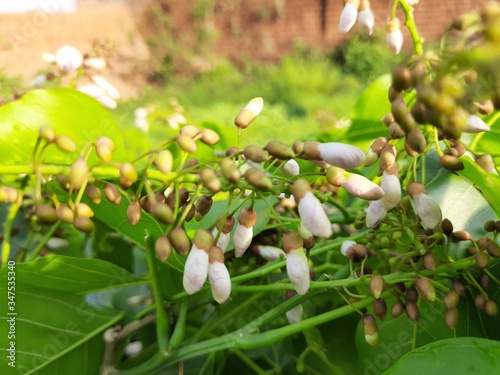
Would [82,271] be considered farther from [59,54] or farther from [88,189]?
[59,54]

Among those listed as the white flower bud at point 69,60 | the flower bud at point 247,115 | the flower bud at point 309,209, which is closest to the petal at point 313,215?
the flower bud at point 309,209

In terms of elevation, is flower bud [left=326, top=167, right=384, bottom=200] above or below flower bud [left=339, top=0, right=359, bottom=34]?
below

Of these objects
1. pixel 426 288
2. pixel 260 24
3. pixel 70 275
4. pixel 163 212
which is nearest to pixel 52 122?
pixel 70 275

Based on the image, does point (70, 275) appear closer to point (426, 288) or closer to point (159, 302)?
point (159, 302)

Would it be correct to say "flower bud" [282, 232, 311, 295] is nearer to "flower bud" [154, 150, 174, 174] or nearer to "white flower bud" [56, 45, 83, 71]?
"flower bud" [154, 150, 174, 174]

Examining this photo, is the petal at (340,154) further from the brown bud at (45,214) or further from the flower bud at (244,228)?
the brown bud at (45,214)

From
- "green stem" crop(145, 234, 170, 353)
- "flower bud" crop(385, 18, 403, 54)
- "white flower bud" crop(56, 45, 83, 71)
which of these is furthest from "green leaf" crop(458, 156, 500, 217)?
"white flower bud" crop(56, 45, 83, 71)
